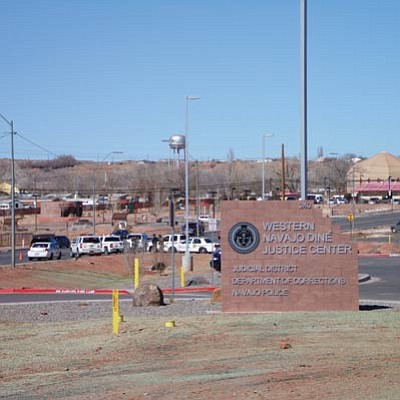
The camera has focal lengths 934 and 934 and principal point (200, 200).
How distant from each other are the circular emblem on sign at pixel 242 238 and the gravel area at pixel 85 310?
7.67ft

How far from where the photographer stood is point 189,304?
28.6 meters

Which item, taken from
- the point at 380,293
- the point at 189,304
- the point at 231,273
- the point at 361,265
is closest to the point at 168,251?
the point at 361,265

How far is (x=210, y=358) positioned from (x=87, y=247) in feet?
170

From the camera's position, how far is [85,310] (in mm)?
28125

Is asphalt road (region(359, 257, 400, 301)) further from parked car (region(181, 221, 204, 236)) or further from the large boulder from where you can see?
parked car (region(181, 221, 204, 236))

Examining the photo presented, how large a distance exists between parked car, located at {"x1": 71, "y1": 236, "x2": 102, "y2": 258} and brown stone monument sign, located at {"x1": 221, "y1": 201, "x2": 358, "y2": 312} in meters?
43.3

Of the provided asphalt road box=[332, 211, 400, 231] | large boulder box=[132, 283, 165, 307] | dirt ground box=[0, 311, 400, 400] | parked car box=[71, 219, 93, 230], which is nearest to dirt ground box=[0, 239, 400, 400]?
dirt ground box=[0, 311, 400, 400]

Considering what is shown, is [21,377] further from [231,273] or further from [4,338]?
[231,273]

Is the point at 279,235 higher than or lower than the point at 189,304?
higher

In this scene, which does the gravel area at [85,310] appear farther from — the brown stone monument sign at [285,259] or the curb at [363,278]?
the curb at [363,278]

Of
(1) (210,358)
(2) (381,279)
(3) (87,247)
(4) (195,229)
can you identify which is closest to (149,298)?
(1) (210,358)

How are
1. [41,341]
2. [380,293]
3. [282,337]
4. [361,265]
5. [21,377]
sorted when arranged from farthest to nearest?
[361,265], [380,293], [41,341], [282,337], [21,377]

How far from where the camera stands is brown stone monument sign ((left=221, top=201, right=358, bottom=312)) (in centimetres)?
2300

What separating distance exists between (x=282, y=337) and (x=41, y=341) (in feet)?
16.9
